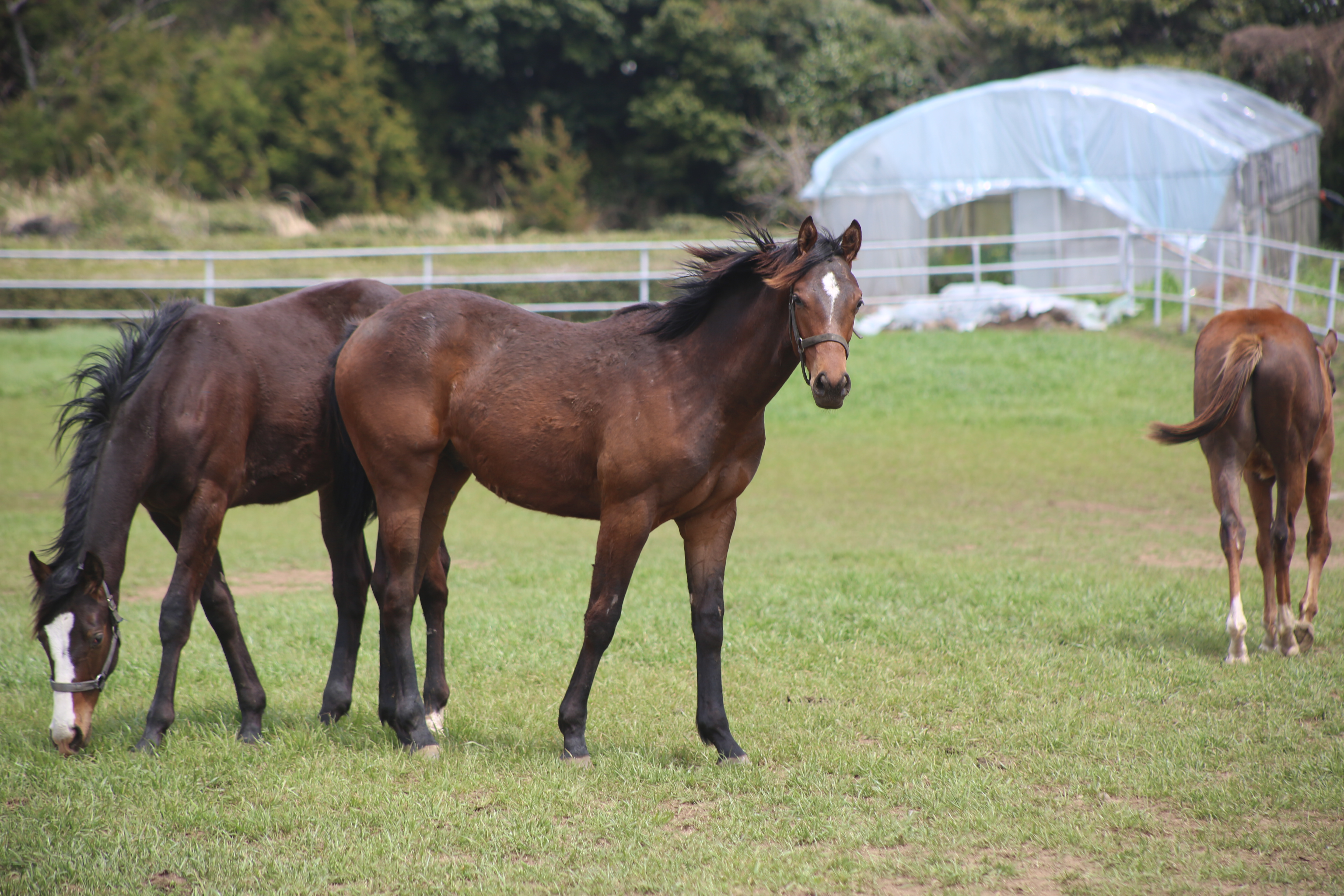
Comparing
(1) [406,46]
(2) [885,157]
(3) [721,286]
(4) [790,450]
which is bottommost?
(4) [790,450]

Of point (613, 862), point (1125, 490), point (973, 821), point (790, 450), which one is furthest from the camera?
point (790, 450)

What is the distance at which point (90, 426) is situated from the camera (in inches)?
190

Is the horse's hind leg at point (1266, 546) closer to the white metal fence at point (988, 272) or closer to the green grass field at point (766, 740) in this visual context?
the green grass field at point (766, 740)

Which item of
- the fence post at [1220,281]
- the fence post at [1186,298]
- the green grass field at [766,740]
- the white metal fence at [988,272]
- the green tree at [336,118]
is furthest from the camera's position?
the green tree at [336,118]

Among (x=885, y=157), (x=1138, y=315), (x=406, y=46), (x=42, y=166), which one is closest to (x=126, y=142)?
(x=42, y=166)

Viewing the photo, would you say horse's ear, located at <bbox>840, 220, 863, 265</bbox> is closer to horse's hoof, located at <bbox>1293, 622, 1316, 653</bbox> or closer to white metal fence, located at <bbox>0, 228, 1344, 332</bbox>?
horse's hoof, located at <bbox>1293, 622, 1316, 653</bbox>

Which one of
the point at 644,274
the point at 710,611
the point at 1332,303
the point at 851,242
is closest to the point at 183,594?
the point at 710,611

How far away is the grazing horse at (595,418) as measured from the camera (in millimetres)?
4461

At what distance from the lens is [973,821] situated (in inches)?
155

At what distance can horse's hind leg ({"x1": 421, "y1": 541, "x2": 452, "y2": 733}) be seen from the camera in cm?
511

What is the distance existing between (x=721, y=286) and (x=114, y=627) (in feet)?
9.90

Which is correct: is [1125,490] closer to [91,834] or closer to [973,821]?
[973,821]

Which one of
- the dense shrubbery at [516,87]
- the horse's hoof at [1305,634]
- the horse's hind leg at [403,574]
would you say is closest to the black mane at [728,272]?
the horse's hind leg at [403,574]

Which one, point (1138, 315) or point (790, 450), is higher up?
point (1138, 315)
